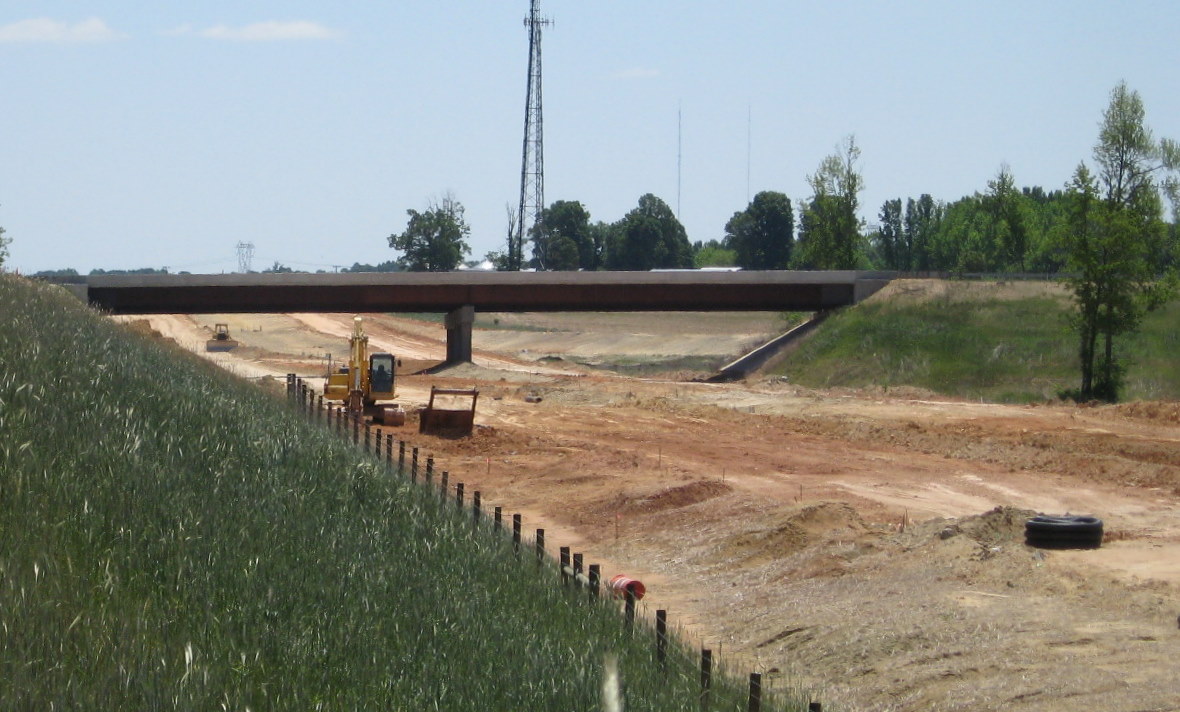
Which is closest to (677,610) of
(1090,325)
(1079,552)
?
(1079,552)

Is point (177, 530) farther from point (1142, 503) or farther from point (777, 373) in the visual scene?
point (777, 373)

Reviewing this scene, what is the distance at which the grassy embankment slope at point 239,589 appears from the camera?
746 centimetres

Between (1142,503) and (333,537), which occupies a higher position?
(333,537)

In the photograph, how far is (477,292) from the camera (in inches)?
2569

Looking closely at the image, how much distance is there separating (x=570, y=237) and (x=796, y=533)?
→ 6159 inches

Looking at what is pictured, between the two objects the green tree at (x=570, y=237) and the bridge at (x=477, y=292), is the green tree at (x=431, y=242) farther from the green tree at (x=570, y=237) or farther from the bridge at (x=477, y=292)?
the bridge at (x=477, y=292)

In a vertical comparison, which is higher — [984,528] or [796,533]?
[984,528]

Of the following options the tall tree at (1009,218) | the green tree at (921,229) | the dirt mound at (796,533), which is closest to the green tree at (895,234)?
the green tree at (921,229)

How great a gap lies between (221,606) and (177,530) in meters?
1.45

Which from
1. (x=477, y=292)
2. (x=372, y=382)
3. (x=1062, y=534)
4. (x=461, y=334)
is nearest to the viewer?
(x=1062, y=534)

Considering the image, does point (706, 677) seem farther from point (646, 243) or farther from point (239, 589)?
point (646, 243)

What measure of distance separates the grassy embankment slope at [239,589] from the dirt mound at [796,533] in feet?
19.3

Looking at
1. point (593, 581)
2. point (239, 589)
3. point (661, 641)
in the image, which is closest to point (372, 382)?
point (593, 581)

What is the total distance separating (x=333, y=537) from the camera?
11.6 meters
